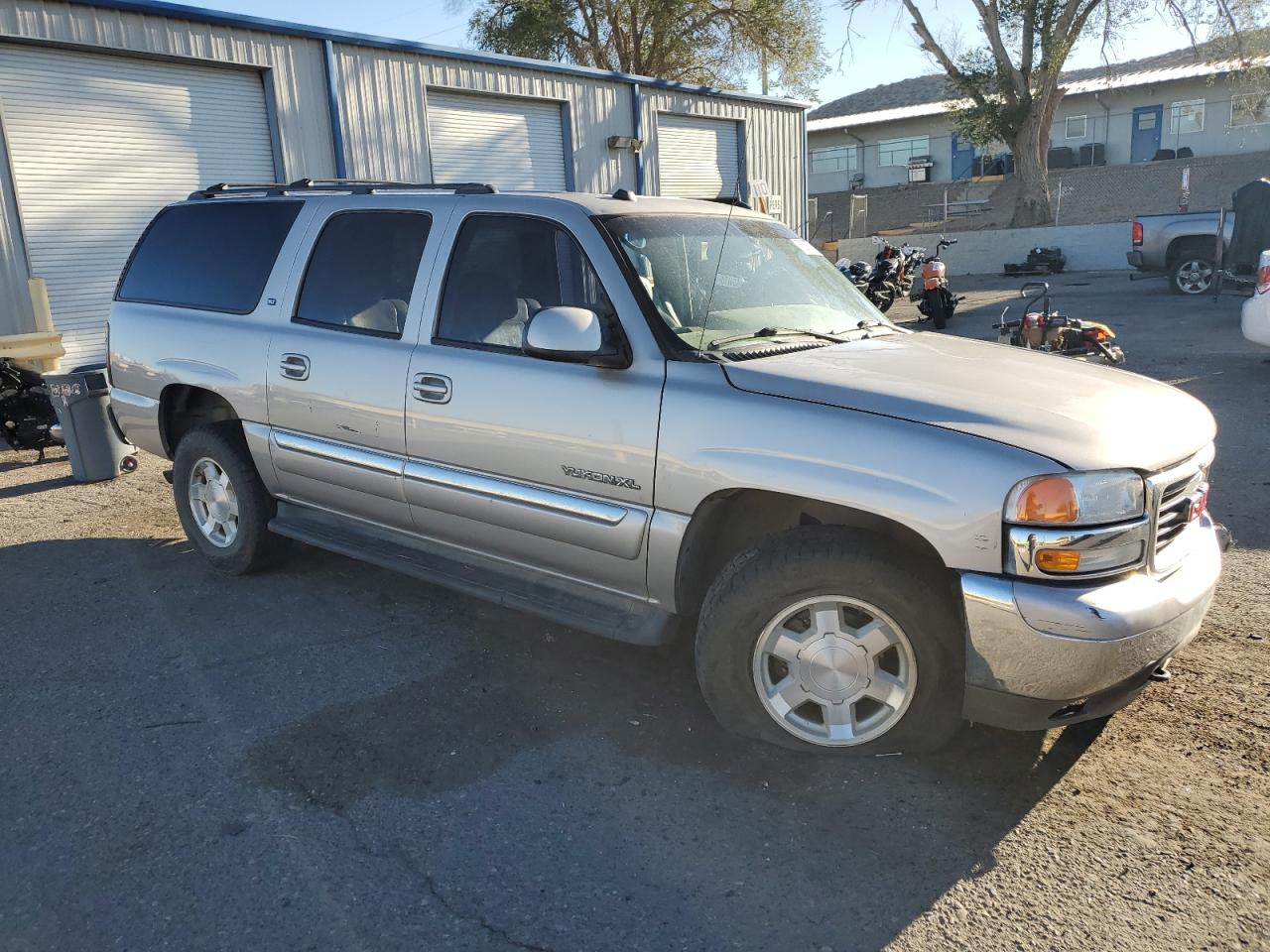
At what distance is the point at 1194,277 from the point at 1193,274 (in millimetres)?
65

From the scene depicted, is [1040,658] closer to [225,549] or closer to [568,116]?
[225,549]

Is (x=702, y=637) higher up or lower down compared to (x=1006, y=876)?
higher up

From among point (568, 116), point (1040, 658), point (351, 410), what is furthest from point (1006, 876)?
point (568, 116)

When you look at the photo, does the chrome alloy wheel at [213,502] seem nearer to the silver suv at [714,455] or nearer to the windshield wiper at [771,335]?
the silver suv at [714,455]

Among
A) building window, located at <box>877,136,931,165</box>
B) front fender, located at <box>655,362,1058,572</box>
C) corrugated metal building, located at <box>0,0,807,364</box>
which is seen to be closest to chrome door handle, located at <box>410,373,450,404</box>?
front fender, located at <box>655,362,1058,572</box>

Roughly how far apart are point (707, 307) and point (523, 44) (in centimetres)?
2777

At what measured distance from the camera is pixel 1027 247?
26141mm

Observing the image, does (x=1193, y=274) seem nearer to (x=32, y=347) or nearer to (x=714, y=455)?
(x=714, y=455)

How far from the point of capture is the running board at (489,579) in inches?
143

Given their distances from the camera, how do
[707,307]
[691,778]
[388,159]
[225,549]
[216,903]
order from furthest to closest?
[388,159] → [225,549] → [707,307] → [691,778] → [216,903]

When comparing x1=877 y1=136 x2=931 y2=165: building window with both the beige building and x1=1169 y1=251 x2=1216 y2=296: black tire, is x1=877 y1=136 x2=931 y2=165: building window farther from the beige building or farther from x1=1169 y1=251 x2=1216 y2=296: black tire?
x1=1169 y1=251 x2=1216 y2=296: black tire

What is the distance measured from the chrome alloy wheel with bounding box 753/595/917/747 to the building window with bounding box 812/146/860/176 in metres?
46.0

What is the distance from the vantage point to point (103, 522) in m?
6.71

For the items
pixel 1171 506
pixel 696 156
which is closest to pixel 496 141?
pixel 696 156
